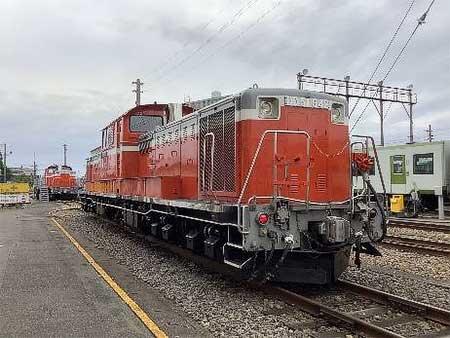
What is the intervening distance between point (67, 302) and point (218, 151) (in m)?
3.28

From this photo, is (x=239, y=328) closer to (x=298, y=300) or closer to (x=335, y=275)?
(x=298, y=300)

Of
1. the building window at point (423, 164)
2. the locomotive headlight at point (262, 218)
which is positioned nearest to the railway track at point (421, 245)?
the locomotive headlight at point (262, 218)

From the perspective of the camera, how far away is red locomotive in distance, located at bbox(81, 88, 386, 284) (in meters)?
7.05

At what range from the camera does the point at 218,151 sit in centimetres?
852

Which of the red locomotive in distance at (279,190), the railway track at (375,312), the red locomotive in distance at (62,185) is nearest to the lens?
the railway track at (375,312)

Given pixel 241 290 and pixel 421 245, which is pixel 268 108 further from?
pixel 421 245

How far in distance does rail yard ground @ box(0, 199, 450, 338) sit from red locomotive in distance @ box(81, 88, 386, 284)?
573 millimetres

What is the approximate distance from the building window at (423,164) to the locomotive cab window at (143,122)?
1370 cm

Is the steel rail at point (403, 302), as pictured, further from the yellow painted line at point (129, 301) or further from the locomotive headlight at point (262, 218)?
the yellow painted line at point (129, 301)

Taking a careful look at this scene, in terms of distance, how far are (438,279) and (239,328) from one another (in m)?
4.47

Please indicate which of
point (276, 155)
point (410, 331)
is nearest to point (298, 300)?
point (410, 331)

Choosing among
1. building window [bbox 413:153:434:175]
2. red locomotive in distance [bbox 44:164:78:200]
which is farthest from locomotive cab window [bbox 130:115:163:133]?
red locomotive in distance [bbox 44:164:78:200]

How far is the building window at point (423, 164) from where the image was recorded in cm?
2290

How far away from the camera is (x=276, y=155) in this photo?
7.53m
